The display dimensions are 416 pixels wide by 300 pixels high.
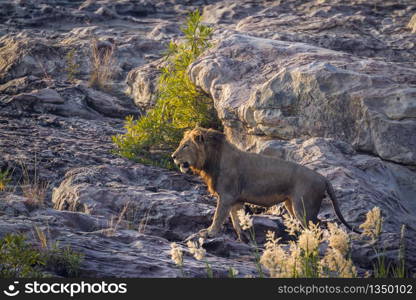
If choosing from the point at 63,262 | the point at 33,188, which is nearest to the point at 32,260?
the point at 63,262

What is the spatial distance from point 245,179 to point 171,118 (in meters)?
4.98

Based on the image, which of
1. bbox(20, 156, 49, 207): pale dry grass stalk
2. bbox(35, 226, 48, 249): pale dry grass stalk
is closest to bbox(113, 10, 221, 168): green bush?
bbox(20, 156, 49, 207): pale dry grass stalk

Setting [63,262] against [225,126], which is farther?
[225,126]

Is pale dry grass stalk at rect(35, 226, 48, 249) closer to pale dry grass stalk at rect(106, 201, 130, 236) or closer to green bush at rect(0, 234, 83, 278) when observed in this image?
green bush at rect(0, 234, 83, 278)

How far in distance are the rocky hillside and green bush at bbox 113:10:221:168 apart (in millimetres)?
400

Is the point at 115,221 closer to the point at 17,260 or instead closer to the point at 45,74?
the point at 17,260

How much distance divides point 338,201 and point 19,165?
18.2 ft

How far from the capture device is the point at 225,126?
575 inches

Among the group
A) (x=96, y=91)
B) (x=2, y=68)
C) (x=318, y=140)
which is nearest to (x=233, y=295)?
(x=318, y=140)

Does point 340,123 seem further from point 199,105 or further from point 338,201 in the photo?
point 199,105

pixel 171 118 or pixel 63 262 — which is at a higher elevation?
pixel 63 262

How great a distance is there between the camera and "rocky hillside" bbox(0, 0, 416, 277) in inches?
381

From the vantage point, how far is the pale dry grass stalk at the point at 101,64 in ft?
63.3

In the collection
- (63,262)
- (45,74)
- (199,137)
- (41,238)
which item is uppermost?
(199,137)
